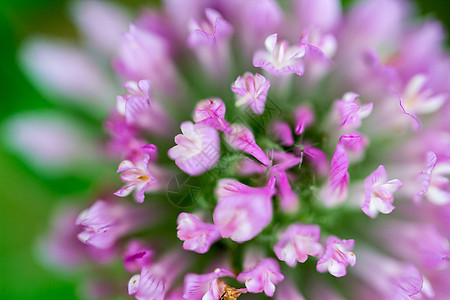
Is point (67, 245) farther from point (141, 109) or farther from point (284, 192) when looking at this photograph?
point (284, 192)

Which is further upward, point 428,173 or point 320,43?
point 320,43

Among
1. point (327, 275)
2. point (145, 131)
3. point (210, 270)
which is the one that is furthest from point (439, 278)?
point (145, 131)

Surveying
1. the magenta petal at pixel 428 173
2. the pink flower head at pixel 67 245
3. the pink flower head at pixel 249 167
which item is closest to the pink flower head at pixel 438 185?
the magenta petal at pixel 428 173

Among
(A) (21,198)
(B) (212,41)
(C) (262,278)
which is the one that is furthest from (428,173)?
(A) (21,198)

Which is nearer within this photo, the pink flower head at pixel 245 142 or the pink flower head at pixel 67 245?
the pink flower head at pixel 245 142

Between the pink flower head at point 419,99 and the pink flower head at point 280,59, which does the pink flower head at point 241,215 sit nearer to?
the pink flower head at point 280,59

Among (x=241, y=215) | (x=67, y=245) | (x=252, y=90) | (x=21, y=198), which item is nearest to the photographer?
(x=241, y=215)
